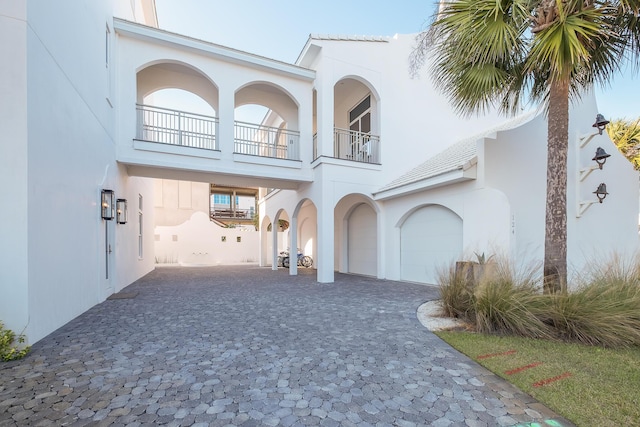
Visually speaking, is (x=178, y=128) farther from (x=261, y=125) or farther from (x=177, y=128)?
(x=261, y=125)

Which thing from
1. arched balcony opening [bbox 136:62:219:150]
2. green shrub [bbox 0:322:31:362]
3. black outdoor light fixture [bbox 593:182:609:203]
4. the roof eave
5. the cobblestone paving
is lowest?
the cobblestone paving

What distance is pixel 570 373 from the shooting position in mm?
3203

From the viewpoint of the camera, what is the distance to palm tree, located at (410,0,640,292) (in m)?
4.54

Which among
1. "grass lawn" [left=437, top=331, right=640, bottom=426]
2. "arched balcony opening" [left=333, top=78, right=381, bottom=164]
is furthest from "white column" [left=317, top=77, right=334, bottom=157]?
"grass lawn" [left=437, top=331, right=640, bottom=426]

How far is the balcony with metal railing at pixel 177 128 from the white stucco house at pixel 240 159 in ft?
0.13

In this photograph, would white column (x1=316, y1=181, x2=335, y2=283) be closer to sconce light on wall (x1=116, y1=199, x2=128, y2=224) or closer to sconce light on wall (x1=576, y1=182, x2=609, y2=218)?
sconce light on wall (x1=116, y1=199, x2=128, y2=224)

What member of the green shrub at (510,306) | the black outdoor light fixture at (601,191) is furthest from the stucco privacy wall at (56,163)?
the black outdoor light fixture at (601,191)

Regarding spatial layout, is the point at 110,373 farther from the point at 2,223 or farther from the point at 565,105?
the point at 565,105

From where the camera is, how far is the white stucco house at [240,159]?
13.2ft

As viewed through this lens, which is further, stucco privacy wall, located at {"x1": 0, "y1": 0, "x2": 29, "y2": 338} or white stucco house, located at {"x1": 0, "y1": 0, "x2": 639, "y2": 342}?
white stucco house, located at {"x1": 0, "y1": 0, "x2": 639, "y2": 342}

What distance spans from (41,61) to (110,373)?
4152 millimetres

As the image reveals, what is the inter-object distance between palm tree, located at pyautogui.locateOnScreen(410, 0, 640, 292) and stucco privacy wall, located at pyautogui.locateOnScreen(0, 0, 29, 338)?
20.2 ft

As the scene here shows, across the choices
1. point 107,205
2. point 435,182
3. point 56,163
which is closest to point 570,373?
point 435,182

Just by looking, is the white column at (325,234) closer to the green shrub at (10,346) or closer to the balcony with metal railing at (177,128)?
the balcony with metal railing at (177,128)
